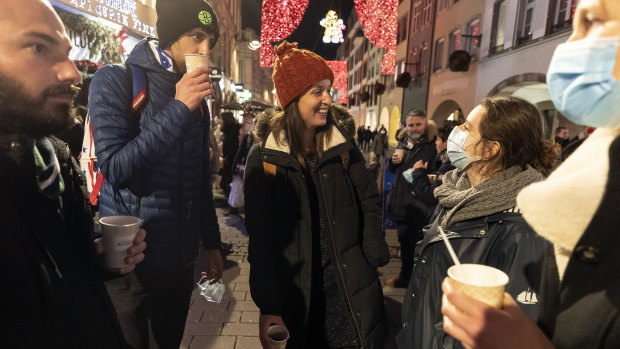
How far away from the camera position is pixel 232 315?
369cm

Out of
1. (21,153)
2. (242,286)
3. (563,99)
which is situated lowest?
(242,286)

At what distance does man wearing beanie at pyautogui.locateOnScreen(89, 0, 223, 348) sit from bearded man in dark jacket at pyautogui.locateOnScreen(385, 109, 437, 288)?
290 cm

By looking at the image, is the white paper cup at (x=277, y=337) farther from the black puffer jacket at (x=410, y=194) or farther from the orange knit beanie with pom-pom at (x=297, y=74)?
the black puffer jacket at (x=410, y=194)

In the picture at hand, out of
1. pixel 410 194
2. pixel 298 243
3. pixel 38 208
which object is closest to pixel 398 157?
pixel 410 194

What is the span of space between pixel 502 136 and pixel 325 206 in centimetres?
99

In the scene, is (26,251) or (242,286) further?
(242,286)

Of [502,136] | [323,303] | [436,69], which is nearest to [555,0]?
[436,69]

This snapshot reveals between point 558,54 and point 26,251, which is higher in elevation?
point 558,54

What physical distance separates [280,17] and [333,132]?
7.99 meters

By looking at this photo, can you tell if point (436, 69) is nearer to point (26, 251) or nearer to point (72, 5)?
point (72, 5)

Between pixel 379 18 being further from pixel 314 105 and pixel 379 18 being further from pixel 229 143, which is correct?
pixel 314 105

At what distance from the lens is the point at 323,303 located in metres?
2.14

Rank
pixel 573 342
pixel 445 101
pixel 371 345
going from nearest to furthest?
pixel 573 342, pixel 371 345, pixel 445 101

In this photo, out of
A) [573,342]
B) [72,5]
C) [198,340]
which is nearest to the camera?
[573,342]
